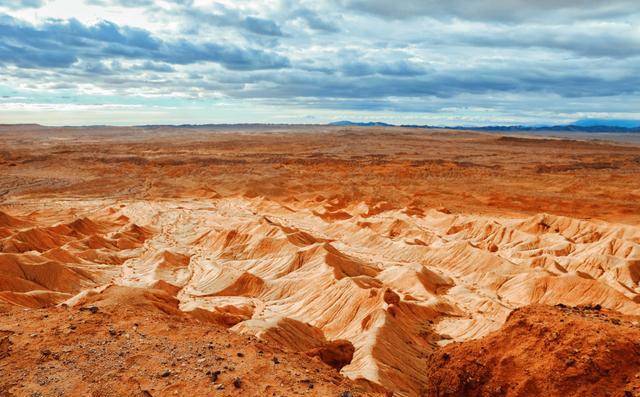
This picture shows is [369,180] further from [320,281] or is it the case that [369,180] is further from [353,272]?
[320,281]

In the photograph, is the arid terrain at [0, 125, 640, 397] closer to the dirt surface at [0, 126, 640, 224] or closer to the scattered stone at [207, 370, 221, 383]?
the scattered stone at [207, 370, 221, 383]

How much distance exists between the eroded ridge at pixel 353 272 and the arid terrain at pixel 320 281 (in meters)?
0.16

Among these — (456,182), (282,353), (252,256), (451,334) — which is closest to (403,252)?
(252,256)

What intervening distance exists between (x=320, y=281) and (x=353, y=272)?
165 inches

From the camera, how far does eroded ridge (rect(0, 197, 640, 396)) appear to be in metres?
24.9

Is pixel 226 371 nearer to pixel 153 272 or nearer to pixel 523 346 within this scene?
pixel 523 346

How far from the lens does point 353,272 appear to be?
37.2m

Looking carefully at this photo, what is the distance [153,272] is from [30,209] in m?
33.9

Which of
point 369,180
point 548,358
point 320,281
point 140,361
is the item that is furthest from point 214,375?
point 369,180

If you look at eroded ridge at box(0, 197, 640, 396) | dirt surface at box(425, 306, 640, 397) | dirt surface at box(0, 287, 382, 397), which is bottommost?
eroded ridge at box(0, 197, 640, 396)

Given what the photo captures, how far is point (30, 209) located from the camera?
63625mm

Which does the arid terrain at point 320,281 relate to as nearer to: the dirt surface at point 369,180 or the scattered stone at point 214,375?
the scattered stone at point 214,375

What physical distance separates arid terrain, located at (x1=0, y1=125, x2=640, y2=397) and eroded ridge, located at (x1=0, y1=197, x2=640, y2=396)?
158 millimetres

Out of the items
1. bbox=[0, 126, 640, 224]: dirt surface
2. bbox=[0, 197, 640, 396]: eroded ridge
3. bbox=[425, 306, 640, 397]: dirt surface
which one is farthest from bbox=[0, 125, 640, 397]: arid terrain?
A: bbox=[0, 126, 640, 224]: dirt surface
